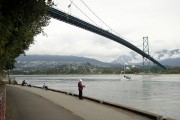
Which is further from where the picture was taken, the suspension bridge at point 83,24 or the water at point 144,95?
the suspension bridge at point 83,24

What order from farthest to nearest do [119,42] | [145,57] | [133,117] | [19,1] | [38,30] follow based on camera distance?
[145,57], [119,42], [38,30], [133,117], [19,1]

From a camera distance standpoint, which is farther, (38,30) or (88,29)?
(88,29)

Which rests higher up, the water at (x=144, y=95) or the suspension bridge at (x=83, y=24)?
the suspension bridge at (x=83, y=24)

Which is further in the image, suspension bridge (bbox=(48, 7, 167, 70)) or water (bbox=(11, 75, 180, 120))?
suspension bridge (bbox=(48, 7, 167, 70))

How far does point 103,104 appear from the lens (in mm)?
23969

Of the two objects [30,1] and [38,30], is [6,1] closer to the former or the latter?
[30,1]

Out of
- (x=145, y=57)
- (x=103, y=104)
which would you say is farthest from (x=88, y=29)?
(x=103, y=104)

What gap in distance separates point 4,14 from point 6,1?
634 mm

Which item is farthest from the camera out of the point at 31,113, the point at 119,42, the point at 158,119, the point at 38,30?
the point at 119,42

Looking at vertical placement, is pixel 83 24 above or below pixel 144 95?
above

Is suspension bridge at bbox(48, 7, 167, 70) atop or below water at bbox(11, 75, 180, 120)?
atop

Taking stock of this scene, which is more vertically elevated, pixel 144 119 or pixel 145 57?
pixel 145 57

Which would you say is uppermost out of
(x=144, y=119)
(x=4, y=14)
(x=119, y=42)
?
(x=119, y=42)

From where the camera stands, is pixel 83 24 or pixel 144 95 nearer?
pixel 144 95
